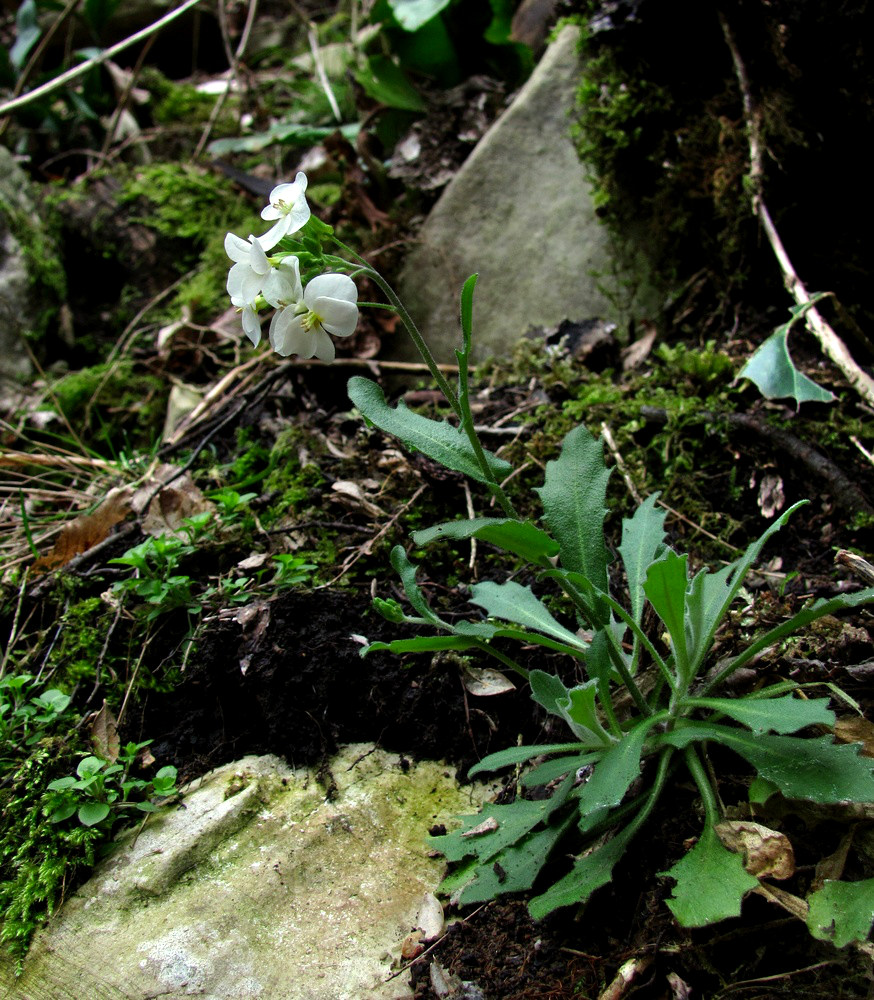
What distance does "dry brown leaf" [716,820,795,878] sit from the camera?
1.26 meters

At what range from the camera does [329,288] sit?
139 centimetres

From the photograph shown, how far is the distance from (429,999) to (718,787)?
2.16 feet

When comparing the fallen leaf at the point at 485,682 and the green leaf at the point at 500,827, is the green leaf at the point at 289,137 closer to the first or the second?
the fallen leaf at the point at 485,682

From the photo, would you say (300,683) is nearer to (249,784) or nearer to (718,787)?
(249,784)

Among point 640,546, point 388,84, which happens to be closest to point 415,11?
point 388,84

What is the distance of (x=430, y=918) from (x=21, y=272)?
12.0ft

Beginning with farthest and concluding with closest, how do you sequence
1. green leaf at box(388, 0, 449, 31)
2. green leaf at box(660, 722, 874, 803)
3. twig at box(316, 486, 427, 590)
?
green leaf at box(388, 0, 449, 31) → twig at box(316, 486, 427, 590) → green leaf at box(660, 722, 874, 803)

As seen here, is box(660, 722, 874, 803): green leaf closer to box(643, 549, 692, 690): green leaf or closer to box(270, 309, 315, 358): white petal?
box(643, 549, 692, 690): green leaf

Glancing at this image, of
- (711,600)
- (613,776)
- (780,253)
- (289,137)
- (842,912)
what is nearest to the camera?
(842,912)

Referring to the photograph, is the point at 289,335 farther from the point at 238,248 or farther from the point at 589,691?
the point at 589,691

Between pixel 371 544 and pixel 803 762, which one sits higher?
pixel 803 762

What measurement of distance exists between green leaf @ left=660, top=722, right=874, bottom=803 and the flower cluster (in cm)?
99

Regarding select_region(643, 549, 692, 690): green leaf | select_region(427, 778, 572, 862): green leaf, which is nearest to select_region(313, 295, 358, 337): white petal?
select_region(643, 549, 692, 690): green leaf

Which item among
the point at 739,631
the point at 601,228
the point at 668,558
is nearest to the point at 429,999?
the point at 668,558
